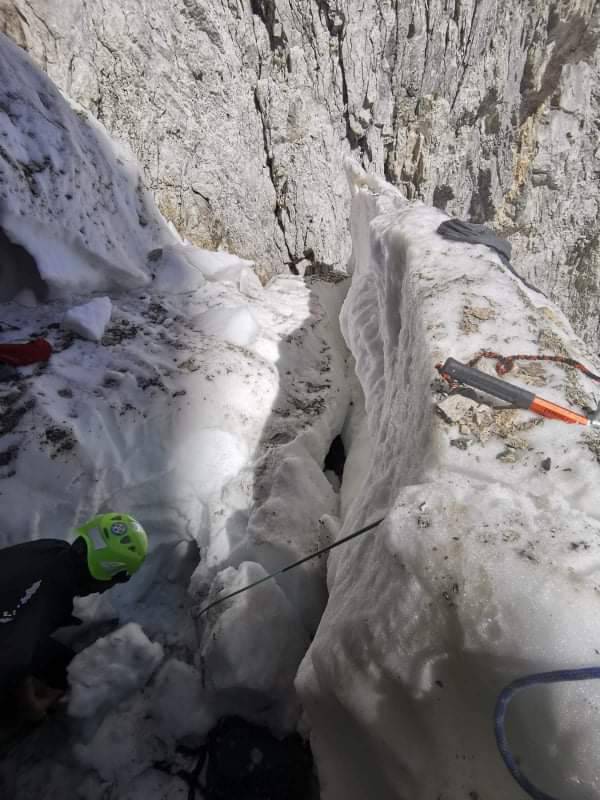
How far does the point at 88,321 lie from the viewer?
2531mm

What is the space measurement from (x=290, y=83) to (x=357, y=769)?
19.2 ft

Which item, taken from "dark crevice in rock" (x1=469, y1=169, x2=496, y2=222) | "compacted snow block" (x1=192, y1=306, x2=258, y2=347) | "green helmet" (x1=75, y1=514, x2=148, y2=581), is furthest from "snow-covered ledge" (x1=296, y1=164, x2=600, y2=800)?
"dark crevice in rock" (x1=469, y1=169, x2=496, y2=222)

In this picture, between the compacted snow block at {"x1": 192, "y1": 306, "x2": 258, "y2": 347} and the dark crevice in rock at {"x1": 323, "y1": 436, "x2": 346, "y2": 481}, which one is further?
the compacted snow block at {"x1": 192, "y1": 306, "x2": 258, "y2": 347}

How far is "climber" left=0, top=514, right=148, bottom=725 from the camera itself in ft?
4.80

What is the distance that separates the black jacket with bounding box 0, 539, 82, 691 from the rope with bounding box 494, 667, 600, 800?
1412mm

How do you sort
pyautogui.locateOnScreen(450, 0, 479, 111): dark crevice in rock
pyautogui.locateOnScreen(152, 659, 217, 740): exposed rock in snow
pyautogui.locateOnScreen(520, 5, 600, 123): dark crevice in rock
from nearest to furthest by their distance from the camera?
pyautogui.locateOnScreen(152, 659, 217, 740): exposed rock in snow → pyautogui.locateOnScreen(450, 0, 479, 111): dark crevice in rock → pyautogui.locateOnScreen(520, 5, 600, 123): dark crevice in rock

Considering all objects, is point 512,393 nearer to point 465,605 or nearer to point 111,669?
point 465,605

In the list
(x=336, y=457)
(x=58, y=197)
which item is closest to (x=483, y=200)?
(x=336, y=457)

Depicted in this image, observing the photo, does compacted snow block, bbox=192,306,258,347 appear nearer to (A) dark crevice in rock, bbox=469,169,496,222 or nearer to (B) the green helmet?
(B) the green helmet

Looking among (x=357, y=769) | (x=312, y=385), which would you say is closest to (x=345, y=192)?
(x=312, y=385)

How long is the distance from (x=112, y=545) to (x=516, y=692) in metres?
1.38

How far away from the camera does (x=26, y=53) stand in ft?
9.91

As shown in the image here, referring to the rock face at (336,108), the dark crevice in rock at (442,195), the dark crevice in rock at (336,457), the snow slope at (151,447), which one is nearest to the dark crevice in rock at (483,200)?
the rock face at (336,108)

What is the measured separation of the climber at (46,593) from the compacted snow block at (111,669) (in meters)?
0.10
